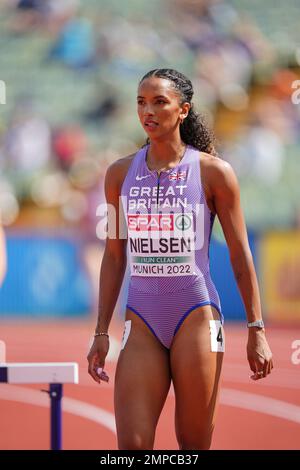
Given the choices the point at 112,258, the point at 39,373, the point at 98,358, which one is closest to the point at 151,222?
the point at 112,258

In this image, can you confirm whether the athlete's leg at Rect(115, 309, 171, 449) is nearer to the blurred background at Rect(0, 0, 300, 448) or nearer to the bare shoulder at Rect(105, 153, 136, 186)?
the bare shoulder at Rect(105, 153, 136, 186)

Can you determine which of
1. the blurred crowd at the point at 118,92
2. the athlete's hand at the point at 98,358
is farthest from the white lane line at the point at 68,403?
the blurred crowd at the point at 118,92

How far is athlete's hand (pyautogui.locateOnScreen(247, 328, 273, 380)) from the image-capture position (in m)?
3.54

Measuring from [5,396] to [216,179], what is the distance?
449 cm

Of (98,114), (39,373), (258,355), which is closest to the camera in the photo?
(258,355)

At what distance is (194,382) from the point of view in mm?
3461

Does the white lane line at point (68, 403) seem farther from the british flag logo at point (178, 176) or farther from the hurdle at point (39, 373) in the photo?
the british flag logo at point (178, 176)

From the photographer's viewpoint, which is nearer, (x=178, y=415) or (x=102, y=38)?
(x=178, y=415)

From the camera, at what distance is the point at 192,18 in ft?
44.5

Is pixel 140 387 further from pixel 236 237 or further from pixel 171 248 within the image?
pixel 236 237

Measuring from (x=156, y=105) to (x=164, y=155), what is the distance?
228 millimetres
